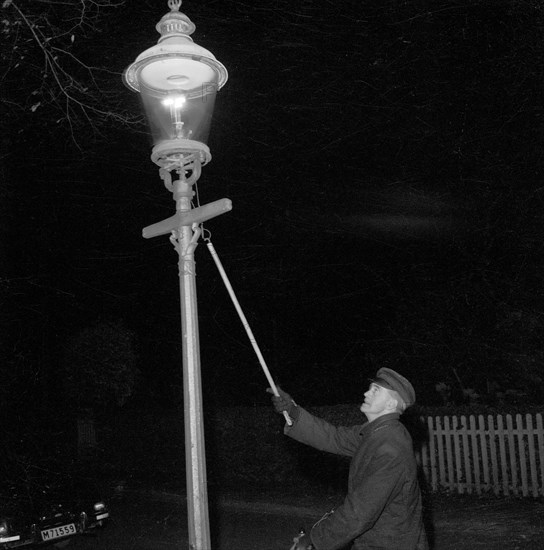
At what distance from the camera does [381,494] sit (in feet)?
11.6

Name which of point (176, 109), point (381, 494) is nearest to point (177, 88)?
point (176, 109)

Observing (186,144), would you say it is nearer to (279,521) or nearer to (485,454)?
(279,521)

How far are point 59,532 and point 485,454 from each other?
21.3 feet

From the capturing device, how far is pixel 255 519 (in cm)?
1047

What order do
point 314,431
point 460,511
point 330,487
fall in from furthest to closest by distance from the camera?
point 330,487 → point 460,511 → point 314,431

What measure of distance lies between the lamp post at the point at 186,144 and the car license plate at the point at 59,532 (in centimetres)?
508

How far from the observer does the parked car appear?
26.8ft

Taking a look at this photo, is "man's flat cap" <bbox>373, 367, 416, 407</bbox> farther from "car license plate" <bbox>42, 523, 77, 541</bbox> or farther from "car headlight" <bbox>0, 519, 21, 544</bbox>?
"car license plate" <bbox>42, 523, 77, 541</bbox>

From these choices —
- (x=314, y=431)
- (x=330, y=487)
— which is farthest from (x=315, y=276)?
(x=314, y=431)

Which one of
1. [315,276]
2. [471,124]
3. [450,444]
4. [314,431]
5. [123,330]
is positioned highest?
[471,124]

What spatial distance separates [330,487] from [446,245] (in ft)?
27.7

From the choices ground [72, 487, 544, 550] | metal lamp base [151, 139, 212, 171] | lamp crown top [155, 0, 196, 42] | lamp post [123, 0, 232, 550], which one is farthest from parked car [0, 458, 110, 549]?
lamp crown top [155, 0, 196, 42]

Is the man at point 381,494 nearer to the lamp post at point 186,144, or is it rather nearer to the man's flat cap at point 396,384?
the man's flat cap at point 396,384

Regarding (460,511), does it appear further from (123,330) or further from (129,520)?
(123,330)
